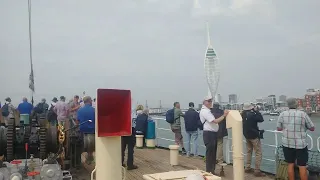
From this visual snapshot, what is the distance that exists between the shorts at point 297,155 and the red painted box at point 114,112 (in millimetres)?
3385

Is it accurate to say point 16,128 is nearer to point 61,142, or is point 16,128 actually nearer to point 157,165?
point 61,142

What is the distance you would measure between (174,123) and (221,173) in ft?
9.63

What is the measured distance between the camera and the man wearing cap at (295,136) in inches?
189

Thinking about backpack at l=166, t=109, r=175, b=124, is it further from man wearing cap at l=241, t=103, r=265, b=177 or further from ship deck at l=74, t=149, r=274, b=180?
man wearing cap at l=241, t=103, r=265, b=177

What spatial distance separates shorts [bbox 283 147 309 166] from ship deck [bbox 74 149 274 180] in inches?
44.7

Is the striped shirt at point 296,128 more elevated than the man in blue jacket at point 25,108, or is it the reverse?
the man in blue jacket at point 25,108

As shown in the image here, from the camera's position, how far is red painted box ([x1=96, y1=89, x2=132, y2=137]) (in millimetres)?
2369

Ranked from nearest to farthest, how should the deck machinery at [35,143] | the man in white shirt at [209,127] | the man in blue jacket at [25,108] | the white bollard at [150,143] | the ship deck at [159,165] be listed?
the deck machinery at [35,143], the man in white shirt at [209,127], the ship deck at [159,165], the white bollard at [150,143], the man in blue jacket at [25,108]

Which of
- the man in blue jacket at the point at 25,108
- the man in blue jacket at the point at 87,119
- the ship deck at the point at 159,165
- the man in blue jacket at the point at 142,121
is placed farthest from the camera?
the man in blue jacket at the point at 25,108

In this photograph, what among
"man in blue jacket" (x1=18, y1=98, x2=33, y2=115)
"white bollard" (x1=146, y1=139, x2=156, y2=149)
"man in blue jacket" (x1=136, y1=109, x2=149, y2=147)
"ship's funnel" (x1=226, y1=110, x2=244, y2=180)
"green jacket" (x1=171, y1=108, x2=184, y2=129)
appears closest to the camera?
"ship's funnel" (x1=226, y1=110, x2=244, y2=180)

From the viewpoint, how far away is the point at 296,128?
4.83 m

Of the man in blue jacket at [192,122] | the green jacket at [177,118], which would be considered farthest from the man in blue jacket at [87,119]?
the green jacket at [177,118]

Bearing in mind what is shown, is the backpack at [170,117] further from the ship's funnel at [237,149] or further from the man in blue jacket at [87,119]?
the ship's funnel at [237,149]

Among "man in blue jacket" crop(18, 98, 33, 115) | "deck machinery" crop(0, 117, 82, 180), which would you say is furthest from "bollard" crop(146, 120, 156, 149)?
"deck machinery" crop(0, 117, 82, 180)
